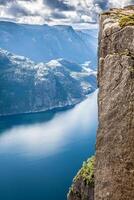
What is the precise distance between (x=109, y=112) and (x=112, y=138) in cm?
107

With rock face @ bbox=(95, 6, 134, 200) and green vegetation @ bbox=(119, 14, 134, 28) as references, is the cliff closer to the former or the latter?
rock face @ bbox=(95, 6, 134, 200)

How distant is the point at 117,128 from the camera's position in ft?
52.3

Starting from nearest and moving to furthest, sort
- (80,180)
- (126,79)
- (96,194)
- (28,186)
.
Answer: (126,79) < (96,194) < (80,180) < (28,186)

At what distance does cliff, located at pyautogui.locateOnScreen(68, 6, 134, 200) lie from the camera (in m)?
15.6

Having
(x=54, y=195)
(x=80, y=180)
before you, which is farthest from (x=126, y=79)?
(x=54, y=195)

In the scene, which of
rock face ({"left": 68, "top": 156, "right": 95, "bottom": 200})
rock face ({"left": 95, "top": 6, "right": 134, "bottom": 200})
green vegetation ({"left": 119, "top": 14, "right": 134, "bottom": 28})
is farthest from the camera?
rock face ({"left": 68, "top": 156, "right": 95, "bottom": 200})

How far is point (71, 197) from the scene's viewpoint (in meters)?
52.9

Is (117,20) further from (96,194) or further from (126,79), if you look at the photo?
(96,194)

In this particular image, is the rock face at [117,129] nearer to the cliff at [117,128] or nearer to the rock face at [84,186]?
the cliff at [117,128]

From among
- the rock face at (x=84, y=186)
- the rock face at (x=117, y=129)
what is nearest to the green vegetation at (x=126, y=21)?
the rock face at (x=117, y=129)

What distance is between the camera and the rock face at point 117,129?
15.6m

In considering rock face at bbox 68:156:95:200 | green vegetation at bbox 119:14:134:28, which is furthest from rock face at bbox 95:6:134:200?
rock face at bbox 68:156:95:200

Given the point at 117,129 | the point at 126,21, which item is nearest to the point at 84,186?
the point at 126,21

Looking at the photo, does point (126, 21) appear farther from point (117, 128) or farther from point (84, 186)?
point (84, 186)
